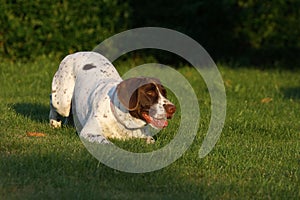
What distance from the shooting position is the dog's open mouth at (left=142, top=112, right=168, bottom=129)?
7184mm

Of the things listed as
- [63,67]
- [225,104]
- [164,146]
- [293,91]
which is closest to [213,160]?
[164,146]

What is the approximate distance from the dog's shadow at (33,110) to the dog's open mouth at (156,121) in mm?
1901

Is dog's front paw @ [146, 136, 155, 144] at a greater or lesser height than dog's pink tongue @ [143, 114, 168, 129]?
lesser

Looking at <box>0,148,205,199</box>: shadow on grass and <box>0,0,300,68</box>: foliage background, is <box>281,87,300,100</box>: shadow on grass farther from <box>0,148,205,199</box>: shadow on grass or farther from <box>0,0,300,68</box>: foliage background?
<box>0,148,205,199</box>: shadow on grass

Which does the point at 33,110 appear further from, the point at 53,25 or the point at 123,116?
the point at 53,25

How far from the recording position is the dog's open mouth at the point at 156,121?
23.6 feet

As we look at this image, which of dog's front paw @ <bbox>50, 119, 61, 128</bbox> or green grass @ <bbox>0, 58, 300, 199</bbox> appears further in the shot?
dog's front paw @ <bbox>50, 119, 61, 128</bbox>

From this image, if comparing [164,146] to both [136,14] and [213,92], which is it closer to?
[213,92]

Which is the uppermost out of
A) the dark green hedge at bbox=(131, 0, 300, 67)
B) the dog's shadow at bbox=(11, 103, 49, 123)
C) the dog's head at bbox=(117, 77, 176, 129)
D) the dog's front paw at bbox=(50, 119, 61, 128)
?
the dog's head at bbox=(117, 77, 176, 129)

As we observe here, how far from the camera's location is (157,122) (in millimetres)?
7199

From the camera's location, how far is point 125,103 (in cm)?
728

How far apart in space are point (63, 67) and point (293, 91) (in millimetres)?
5415

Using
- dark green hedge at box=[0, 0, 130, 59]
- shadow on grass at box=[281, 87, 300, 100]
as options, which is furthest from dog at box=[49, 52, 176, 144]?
dark green hedge at box=[0, 0, 130, 59]

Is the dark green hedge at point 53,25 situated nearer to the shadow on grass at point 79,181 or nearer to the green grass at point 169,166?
the green grass at point 169,166
